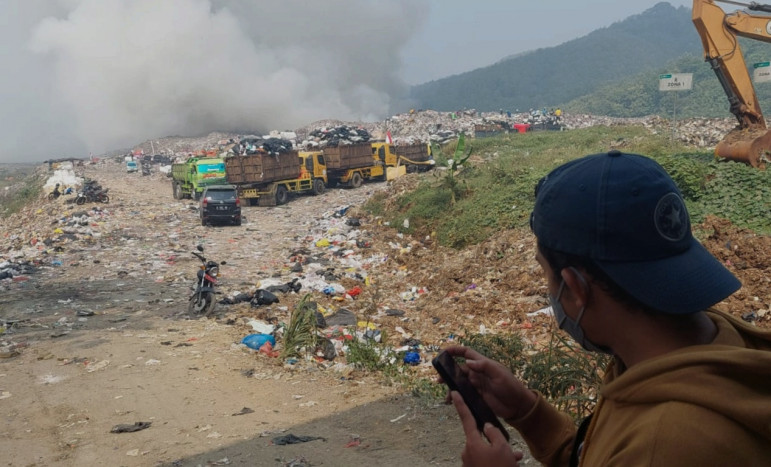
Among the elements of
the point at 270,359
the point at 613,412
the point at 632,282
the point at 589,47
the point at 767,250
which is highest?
the point at 589,47

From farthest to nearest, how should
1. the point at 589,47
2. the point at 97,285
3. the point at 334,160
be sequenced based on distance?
the point at 589,47 < the point at 334,160 < the point at 97,285

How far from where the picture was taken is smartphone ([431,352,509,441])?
143 centimetres

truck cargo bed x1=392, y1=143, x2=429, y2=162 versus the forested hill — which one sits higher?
the forested hill

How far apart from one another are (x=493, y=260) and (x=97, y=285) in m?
7.16

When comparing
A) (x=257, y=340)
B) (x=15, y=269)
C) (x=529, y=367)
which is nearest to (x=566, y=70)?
(x=15, y=269)

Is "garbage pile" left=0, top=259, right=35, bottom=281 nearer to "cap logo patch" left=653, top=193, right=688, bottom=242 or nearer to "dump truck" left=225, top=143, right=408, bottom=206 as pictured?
"dump truck" left=225, top=143, right=408, bottom=206

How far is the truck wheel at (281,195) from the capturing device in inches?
874

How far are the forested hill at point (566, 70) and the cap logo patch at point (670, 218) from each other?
79.9 m

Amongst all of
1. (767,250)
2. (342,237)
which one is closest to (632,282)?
(767,250)

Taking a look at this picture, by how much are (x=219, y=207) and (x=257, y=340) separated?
35.9 ft

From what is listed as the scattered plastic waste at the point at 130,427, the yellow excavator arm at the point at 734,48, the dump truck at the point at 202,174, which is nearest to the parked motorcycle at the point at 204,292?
the scattered plastic waste at the point at 130,427

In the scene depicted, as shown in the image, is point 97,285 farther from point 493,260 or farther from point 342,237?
point 493,260

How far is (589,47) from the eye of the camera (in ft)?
340

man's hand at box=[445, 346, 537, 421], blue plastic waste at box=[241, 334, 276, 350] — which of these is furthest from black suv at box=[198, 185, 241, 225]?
man's hand at box=[445, 346, 537, 421]
